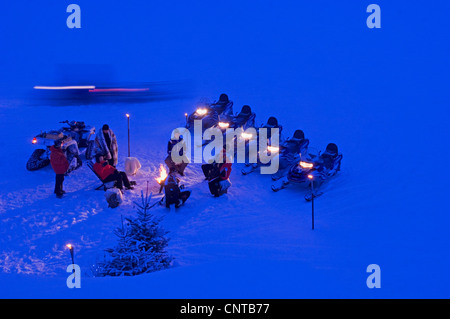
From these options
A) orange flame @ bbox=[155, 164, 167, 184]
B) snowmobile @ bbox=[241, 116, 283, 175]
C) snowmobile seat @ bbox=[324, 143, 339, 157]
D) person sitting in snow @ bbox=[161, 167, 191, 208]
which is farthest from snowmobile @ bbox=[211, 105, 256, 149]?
person sitting in snow @ bbox=[161, 167, 191, 208]

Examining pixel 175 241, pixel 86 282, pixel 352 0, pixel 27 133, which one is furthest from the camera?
pixel 352 0

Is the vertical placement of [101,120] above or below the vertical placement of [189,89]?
below

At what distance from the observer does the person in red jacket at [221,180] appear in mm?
9773

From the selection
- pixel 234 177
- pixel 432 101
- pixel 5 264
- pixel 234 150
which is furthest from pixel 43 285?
pixel 432 101

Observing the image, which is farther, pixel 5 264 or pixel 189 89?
pixel 189 89

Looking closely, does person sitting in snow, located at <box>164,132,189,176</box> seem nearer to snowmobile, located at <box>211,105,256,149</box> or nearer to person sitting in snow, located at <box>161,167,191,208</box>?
person sitting in snow, located at <box>161,167,191,208</box>

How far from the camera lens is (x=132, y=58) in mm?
24250

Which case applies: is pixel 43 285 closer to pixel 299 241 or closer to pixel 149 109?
pixel 299 241

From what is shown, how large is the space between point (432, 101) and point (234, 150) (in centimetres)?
676

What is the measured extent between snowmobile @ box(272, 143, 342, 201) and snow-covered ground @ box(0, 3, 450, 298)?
0.22 meters

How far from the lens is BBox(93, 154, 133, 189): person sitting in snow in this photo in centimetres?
993

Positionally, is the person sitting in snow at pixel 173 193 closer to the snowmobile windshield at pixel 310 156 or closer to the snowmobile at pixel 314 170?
the snowmobile at pixel 314 170

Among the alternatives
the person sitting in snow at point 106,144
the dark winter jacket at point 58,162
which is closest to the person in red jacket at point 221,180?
the person sitting in snow at point 106,144

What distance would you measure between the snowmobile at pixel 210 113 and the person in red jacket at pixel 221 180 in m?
3.08
